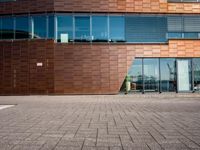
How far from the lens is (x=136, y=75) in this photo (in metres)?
29.3

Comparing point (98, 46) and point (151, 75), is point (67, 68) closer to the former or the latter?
point (98, 46)

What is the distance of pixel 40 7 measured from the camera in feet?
95.5

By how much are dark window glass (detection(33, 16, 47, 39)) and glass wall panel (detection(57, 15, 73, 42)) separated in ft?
3.70

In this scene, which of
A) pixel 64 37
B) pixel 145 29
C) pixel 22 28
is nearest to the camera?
pixel 64 37

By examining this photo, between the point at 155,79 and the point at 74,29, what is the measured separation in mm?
7671

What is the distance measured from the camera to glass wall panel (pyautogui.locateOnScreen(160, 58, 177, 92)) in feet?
97.1

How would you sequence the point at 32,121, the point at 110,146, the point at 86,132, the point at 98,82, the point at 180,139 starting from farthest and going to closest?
the point at 98,82 < the point at 32,121 < the point at 86,132 < the point at 180,139 < the point at 110,146

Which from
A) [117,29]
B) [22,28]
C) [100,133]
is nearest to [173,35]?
[117,29]

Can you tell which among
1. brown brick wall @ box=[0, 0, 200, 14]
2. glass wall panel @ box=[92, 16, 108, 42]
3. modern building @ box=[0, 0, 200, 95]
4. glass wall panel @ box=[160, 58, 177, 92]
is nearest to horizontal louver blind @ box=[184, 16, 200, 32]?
modern building @ box=[0, 0, 200, 95]

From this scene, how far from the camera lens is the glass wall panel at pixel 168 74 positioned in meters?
29.6

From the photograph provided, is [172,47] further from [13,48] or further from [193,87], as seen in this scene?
[13,48]

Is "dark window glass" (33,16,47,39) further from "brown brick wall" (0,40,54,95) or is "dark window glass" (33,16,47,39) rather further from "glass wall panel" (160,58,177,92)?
"glass wall panel" (160,58,177,92)

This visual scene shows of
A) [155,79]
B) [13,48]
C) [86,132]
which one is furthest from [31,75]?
[86,132]

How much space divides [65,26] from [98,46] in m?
3.10
